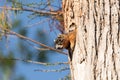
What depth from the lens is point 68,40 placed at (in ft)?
3.59

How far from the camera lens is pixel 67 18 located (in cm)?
114

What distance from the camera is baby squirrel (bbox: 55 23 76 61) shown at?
1.07 m

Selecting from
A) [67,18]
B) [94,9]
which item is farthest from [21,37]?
[94,9]

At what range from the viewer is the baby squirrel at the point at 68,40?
42.3 inches

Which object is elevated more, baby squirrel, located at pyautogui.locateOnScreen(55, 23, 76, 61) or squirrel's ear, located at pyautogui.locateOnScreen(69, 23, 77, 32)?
squirrel's ear, located at pyautogui.locateOnScreen(69, 23, 77, 32)

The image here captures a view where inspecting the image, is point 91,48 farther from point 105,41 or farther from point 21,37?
point 21,37

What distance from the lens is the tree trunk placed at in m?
0.99

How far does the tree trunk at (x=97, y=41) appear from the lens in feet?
3.23

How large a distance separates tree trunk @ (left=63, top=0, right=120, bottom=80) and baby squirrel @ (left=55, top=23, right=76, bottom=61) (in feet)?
0.05

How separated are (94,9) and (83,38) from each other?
88mm

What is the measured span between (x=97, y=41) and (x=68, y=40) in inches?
4.5

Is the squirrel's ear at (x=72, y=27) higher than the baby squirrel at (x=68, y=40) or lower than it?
higher

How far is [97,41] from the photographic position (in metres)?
1.01

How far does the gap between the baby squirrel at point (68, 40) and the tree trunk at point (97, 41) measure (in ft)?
0.05
